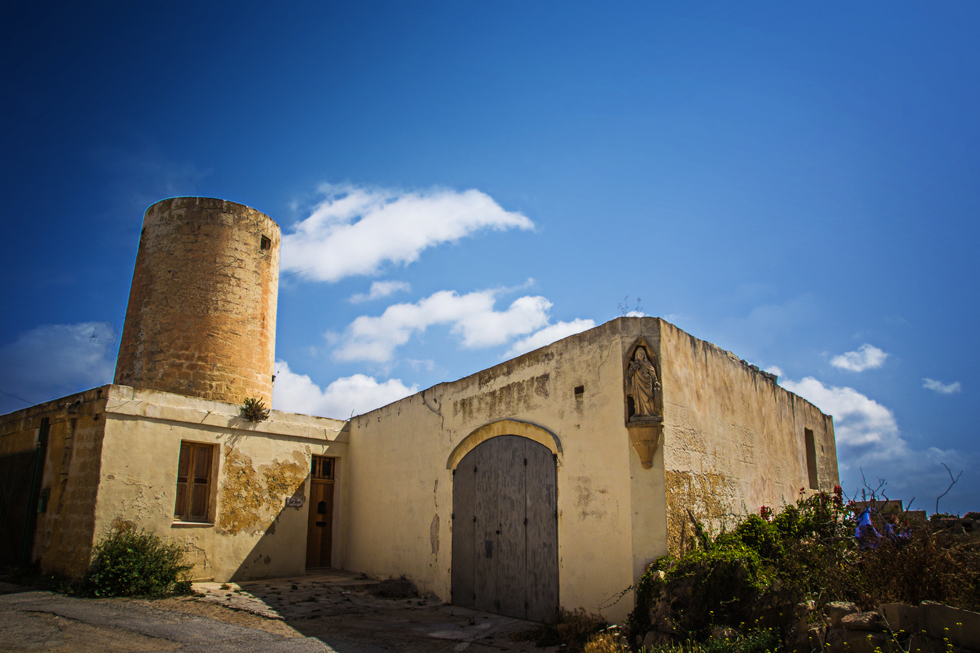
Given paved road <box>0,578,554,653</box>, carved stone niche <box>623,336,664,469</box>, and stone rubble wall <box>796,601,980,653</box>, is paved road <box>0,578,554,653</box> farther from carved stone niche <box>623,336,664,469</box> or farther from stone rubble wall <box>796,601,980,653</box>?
stone rubble wall <box>796,601,980,653</box>

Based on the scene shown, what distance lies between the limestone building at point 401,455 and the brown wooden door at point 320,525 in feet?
0.14

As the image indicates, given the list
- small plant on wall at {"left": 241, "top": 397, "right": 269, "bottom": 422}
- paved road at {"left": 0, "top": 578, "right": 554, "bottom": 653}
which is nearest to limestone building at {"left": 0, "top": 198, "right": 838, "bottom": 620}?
small plant on wall at {"left": 241, "top": 397, "right": 269, "bottom": 422}

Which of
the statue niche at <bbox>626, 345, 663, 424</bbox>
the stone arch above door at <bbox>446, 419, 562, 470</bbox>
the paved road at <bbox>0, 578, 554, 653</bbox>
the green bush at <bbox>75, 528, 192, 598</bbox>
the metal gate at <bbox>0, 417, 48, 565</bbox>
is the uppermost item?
the statue niche at <bbox>626, 345, 663, 424</bbox>

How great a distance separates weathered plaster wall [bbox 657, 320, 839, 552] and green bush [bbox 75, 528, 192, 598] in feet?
24.4

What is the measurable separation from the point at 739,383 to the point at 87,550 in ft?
32.6

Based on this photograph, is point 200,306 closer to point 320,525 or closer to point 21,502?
point 21,502

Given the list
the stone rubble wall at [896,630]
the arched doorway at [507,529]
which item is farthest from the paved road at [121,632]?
the stone rubble wall at [896,630]

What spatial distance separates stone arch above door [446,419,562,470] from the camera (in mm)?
7816

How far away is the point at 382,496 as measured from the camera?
454 inches

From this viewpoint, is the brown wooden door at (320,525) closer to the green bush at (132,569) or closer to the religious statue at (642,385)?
the green bush at (132,569)

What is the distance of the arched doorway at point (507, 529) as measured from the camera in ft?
25.1

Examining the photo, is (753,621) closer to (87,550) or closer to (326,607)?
(326,607)

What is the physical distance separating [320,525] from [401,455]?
2.84 m

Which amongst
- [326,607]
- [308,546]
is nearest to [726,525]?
[326,607]
